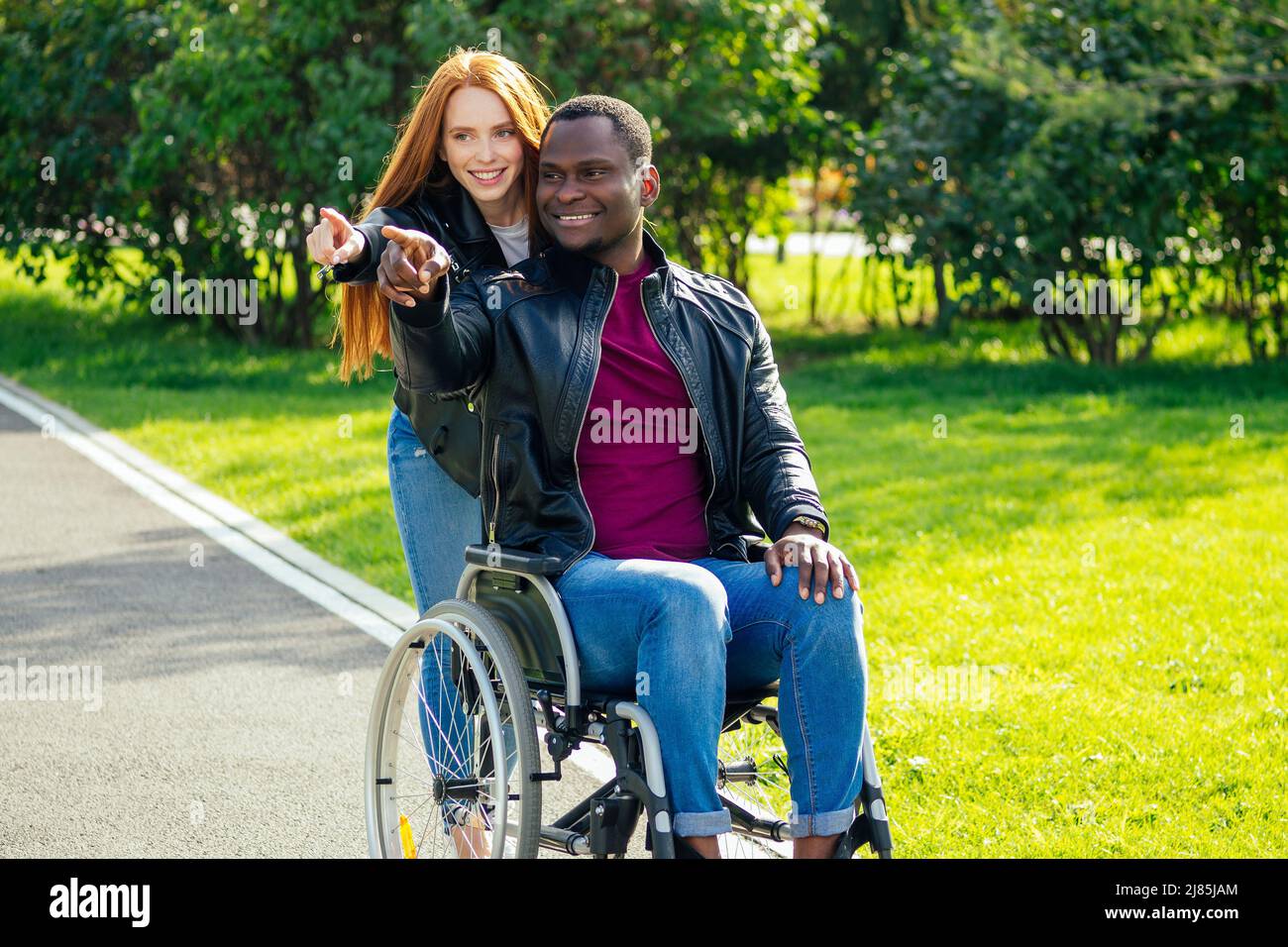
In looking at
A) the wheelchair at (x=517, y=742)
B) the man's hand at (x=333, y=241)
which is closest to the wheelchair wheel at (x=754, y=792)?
the wheelchair at (x=517, y=742)

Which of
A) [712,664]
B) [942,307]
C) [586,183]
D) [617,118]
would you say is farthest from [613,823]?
[942,307]

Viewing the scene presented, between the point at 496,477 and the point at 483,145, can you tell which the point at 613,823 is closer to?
the point at 496,477

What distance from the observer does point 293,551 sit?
7.33 m

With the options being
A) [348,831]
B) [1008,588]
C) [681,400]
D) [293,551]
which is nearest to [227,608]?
[293,551]

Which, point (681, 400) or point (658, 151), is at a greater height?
point (658, 151)

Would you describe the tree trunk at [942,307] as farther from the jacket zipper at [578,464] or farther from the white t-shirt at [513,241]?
the jacket zipper at [578,464]

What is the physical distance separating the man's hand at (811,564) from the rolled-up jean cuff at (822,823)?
0.40 metres

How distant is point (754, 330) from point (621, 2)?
10396 millimetres

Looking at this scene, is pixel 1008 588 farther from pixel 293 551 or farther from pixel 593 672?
pixel 593 672

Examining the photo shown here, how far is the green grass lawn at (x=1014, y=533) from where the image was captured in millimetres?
4344

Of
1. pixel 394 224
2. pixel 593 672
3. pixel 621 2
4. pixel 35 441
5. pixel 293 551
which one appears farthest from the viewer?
pixel 621 2

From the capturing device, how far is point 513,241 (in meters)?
3.76

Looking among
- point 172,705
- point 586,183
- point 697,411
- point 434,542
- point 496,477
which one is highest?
point 586,183

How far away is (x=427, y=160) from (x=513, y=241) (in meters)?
0.27
